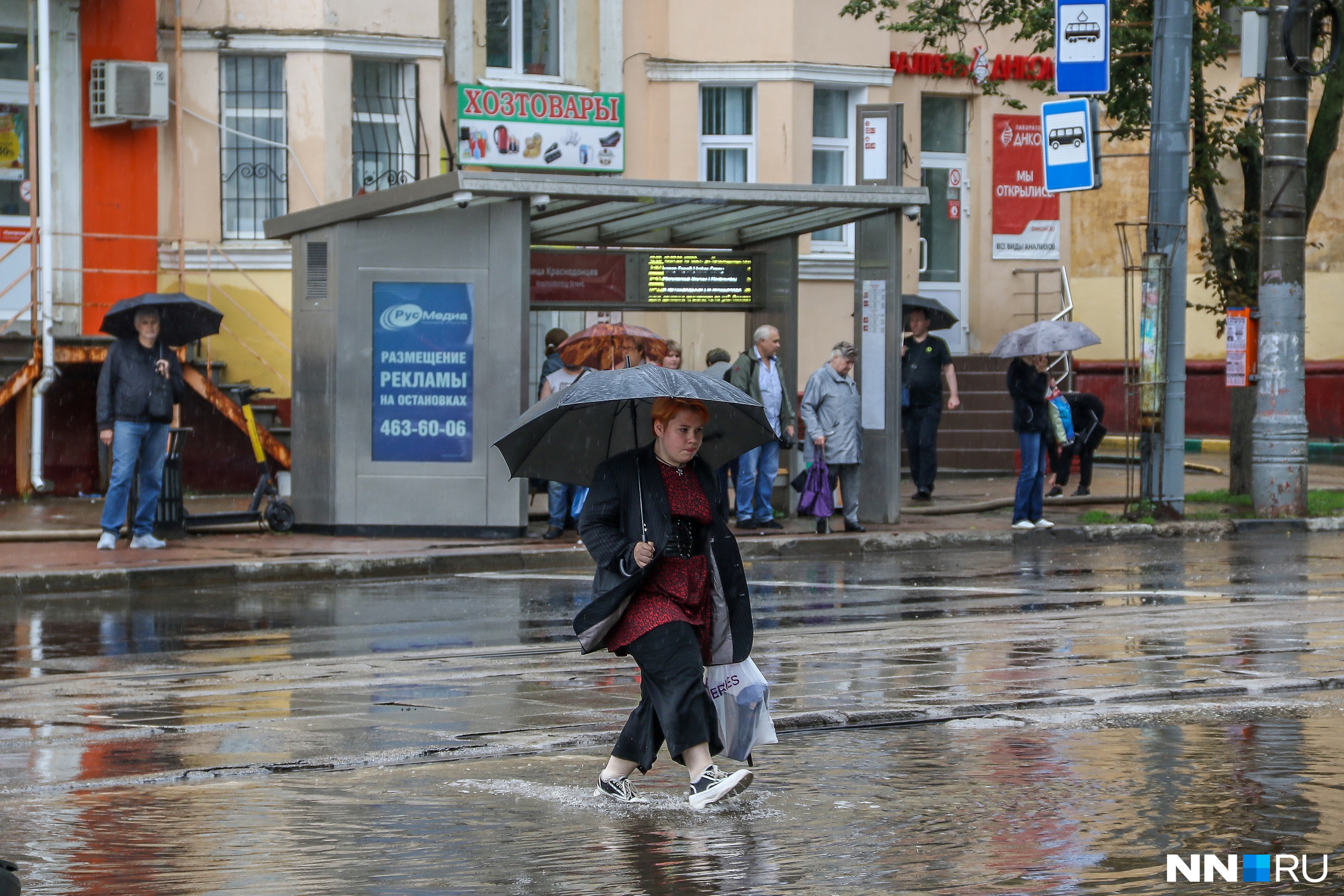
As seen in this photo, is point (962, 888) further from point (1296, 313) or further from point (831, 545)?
point (1296, 313)

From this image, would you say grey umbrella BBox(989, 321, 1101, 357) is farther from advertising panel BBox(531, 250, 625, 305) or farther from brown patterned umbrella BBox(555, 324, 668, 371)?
advertising panel BBox(531, 250, 625, 305)

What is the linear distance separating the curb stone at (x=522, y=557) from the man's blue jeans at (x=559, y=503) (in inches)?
36.0

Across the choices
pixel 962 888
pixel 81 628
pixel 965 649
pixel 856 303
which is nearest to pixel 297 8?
pixel 856 303

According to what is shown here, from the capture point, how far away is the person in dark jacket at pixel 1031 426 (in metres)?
17.1

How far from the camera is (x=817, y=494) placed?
16.6 m

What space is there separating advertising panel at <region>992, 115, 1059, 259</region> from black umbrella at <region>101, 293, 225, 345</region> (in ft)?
44.1

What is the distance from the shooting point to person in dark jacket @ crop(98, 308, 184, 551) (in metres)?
15.0

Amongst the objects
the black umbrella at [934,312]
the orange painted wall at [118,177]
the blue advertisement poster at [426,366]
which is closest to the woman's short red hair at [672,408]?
the blue advertisement poster at [426,366]

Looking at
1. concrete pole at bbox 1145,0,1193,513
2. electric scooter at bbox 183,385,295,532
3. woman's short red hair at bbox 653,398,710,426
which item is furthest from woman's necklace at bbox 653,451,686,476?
concrete pole at bbox 1145,0,1193,513

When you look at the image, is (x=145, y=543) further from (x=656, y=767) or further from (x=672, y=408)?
(x=672, y=408)

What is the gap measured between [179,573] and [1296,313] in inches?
447

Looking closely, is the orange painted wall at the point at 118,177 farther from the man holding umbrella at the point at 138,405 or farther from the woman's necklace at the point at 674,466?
the woman's necklace at the point at 674,466

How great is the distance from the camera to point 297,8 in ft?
70.2

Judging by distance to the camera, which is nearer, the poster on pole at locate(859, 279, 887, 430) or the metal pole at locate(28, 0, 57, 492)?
the poster on pole at locate(859, 279, 887, 430)
